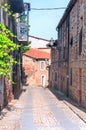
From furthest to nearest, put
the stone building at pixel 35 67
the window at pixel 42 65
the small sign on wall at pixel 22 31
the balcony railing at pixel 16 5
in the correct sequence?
the window at pixel 42 65
the stone building at pixel 35 67
the small sign on wall at pixel 22 31
the balcony railing at pixel 16 5

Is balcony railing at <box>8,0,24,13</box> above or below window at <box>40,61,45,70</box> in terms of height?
above

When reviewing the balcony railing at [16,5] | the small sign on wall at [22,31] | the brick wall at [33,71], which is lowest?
the brick wall at [33,71]

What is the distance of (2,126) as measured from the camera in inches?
535

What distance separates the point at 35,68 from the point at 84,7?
38.9 m

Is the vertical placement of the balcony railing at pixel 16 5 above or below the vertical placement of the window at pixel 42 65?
above

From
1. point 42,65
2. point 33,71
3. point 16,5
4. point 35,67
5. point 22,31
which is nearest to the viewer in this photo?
point 16,5

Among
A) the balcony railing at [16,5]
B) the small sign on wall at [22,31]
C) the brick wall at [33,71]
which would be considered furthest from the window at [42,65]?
the balcony railing at [16,5]

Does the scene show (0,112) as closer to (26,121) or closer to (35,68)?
(26,121)

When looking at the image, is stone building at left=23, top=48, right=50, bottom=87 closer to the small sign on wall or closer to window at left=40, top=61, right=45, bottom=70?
window at left=40, top=61, right=45, bottom=70

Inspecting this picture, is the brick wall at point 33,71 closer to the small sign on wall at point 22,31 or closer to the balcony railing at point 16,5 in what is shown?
the small sign on wall at point 22,31

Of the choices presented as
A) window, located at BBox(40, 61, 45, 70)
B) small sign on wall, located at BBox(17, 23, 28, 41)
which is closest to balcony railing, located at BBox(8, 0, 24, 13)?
small sign on wall, located at BBox(17, 23, 28, 41)

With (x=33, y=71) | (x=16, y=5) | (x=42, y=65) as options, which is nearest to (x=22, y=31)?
(x=16, y=5)

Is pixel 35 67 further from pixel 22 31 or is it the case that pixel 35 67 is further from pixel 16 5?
pixel 16 5

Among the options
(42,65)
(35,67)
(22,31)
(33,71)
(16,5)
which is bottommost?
(33,71)
